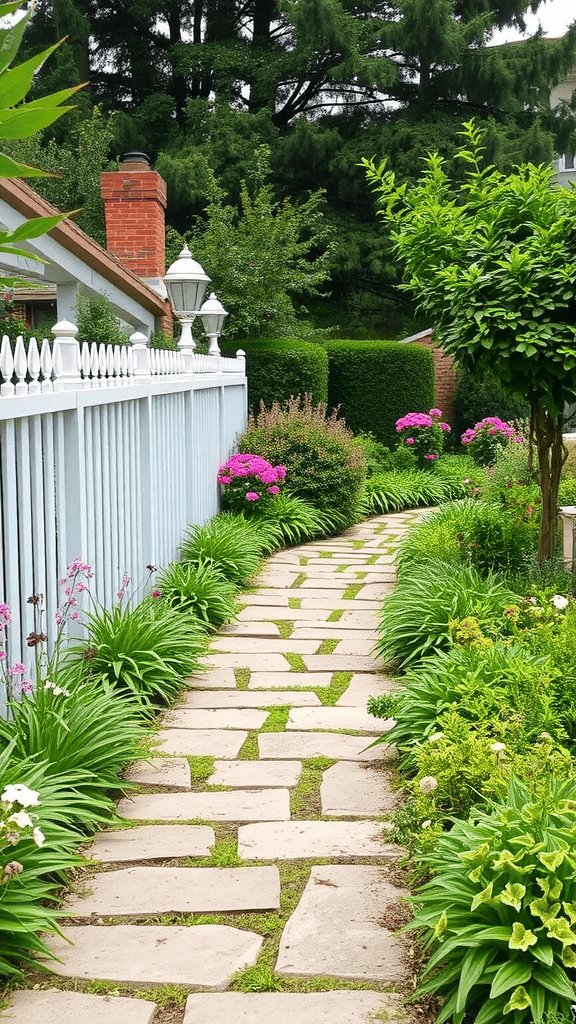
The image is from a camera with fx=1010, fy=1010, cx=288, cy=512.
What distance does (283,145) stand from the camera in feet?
77.3

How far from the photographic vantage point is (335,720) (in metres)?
4.85

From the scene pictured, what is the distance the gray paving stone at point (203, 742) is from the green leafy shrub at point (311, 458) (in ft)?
20.7

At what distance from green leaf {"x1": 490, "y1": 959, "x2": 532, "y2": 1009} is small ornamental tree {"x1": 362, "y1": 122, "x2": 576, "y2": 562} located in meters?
3.60

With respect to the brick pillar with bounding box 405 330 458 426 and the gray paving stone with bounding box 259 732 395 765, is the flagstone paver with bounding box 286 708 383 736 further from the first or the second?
the brick pillar with bounding box 405 330 458 426

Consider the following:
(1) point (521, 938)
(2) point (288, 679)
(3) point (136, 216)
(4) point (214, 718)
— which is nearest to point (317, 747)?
(4) point (214, 718)

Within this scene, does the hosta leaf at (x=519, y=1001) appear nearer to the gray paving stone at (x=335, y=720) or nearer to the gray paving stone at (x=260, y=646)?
the gray paving stone at (x=335, y=720)

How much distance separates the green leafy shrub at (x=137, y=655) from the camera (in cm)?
472

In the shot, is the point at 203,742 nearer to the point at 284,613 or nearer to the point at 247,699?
the point at 247,699

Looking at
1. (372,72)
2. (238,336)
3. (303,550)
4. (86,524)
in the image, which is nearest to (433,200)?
(86,524)

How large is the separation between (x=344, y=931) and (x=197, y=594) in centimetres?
383

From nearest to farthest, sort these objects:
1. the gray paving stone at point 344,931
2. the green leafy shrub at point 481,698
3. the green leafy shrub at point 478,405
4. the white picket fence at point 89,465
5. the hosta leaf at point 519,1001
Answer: the hosta leaf at point 519,1001 < the gray paving stone at point 344,931 < the green leafy shrub at point 481,698 < the white picket fence at point 89,465 < the green leafy shrub at point 478,405

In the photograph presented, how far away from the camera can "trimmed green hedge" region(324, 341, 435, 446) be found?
16.0 m

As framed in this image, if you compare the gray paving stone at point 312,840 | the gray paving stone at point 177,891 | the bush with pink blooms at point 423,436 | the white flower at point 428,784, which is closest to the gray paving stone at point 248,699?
the gray paving stone at point 312,840

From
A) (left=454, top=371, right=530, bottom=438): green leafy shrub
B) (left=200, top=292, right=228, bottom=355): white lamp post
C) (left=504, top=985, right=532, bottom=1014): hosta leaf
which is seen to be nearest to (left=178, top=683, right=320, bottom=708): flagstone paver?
(left=504, top=985, right=532, bottom=1014): hosta leaf
